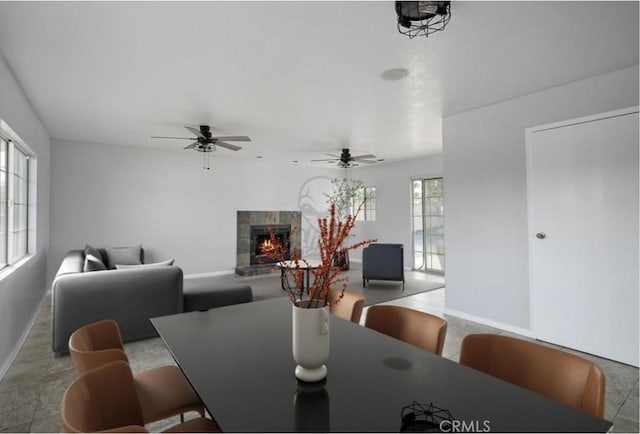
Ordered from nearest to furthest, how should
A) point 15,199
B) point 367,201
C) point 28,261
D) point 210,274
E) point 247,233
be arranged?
point 15,199, point 28,261, point 210,274, point 247,233, point 367,201

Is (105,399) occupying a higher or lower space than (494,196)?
lower

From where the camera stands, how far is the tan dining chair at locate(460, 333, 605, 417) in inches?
41.9

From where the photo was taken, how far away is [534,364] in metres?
1.25

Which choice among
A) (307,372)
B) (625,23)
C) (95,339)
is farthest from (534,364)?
(625,23)

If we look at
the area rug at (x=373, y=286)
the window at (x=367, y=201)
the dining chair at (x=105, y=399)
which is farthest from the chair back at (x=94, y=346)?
the window at (x=367, y=201)

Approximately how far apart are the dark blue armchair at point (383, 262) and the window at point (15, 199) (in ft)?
15.1

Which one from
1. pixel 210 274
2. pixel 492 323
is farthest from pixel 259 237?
pixel 492 323

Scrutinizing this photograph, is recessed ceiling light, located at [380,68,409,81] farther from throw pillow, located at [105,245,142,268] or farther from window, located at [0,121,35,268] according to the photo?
throw pillow, located at [105,245,142,268]

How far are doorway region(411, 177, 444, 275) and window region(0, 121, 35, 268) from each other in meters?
6.90

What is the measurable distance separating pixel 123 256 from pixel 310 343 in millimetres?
5474

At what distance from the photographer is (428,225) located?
7488 mm

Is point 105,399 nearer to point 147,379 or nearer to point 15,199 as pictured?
point 147,379

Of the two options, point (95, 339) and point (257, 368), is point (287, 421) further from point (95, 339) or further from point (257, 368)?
point (95, 339)

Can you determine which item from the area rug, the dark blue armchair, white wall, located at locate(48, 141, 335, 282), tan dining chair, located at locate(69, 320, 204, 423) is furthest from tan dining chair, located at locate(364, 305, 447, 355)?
white wall, located at locate(48, 141, 335, 282)
